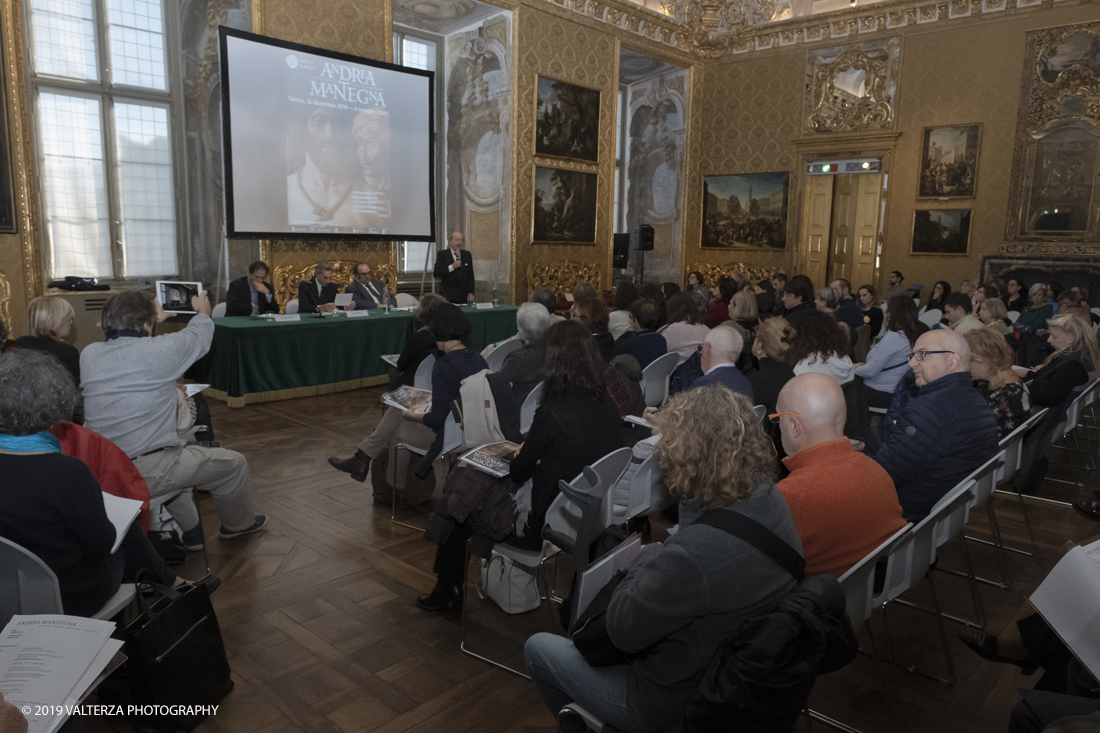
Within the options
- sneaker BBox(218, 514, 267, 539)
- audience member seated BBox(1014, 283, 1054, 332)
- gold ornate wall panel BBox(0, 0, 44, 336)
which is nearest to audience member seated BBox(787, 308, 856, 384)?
sneaker BBox(218, 514, 267, 539)

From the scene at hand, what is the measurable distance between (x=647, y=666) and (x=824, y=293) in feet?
19.5

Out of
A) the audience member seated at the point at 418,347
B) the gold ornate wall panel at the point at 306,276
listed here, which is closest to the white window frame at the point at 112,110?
the gold ornate wall panel at the point at 306,276

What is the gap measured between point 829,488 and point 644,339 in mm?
3408

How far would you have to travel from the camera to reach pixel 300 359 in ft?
24.1

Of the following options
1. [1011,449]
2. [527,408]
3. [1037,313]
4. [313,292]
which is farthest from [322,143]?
[1037,313]

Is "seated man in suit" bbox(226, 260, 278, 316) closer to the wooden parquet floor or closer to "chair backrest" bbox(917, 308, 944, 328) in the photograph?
the wooden parquet floor

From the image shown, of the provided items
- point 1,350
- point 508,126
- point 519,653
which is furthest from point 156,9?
point 519,653

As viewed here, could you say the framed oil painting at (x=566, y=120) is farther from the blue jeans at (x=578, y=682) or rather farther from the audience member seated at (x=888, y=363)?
the blue jeans at (x=578, y=682)

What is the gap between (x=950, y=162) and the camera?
12008 millimetres

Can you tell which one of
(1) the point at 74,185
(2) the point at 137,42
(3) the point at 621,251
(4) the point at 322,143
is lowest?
(3) the point at 621,251

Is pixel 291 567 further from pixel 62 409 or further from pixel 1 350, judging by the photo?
pixel 1 350

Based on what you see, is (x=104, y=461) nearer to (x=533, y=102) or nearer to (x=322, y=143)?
(x=322, y=143)

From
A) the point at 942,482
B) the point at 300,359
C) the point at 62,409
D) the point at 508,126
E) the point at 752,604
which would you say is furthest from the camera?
the point at 508,126

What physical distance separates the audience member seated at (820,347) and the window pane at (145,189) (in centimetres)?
890
